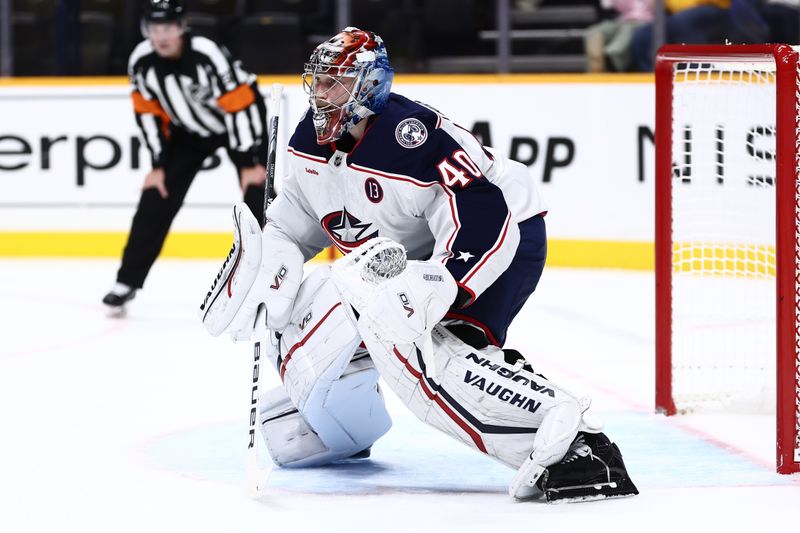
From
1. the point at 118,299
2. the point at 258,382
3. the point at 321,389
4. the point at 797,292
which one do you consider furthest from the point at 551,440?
the point at 118,299

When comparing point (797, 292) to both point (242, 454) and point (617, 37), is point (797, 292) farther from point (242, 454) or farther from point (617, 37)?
point (617, 37)

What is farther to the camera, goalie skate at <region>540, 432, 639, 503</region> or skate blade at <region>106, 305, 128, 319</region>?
skate blade at <region>106, 305, 128, 319</region>

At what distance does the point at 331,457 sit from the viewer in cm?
289

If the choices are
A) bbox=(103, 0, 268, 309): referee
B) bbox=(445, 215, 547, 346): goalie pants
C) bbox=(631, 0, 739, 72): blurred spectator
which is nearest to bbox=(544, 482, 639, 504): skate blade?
bbox=(445, 215, 547, 346): goalie pants

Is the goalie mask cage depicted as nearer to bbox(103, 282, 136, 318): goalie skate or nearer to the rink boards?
the rink boards

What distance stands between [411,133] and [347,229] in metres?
0.27

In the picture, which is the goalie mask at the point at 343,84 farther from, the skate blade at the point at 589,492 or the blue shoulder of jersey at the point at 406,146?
the skate blade at the point at 589,492

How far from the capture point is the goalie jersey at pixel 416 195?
2.51 meters

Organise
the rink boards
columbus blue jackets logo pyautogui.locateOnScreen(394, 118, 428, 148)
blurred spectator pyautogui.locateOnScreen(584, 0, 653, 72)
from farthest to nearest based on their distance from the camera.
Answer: blurred spectator pyautogui.locateOnScreen(584, 0, 653, 72) → the rink boards → columbus blue jackets logo pyautogui.locateOnScreen(394, 118, 428, 148)

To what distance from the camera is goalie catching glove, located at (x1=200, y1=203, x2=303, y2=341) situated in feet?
8.49

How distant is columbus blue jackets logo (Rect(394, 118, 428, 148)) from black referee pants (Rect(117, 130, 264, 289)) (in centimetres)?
278

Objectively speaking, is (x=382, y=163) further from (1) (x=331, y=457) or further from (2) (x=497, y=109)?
Result: (2) (x=497, y=109)

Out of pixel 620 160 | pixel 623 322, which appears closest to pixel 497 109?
pixel 620 160

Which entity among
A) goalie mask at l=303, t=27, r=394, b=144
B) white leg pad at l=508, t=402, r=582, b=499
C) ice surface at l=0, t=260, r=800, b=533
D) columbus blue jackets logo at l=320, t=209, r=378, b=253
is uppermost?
goalie mask at l=303, t=27, r=394, b=144
